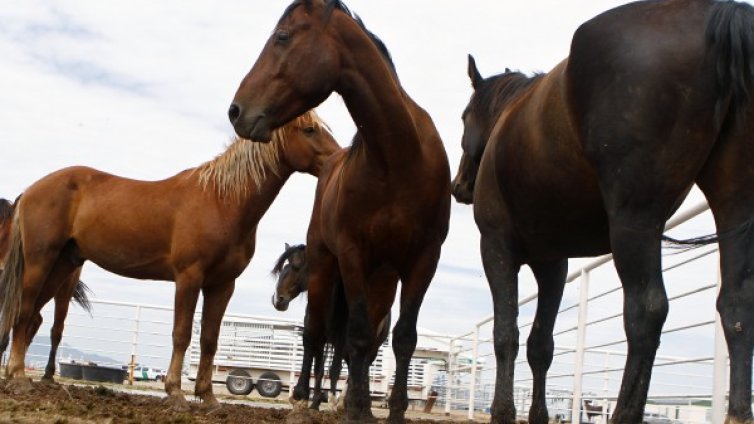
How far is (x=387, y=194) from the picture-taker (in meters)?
5.37

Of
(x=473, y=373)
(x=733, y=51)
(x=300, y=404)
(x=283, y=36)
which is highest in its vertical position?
(x=283, y=36)

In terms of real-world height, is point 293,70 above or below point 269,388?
above

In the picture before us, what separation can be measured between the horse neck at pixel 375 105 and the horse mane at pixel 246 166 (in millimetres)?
2701

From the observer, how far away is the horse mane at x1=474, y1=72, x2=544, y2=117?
528 cm

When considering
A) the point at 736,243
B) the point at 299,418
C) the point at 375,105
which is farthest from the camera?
the point at 299,418

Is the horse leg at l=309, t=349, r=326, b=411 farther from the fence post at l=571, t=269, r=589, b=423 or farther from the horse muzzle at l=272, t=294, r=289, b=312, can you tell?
the horse muzzle at l=272, t=294, r=289, b=312

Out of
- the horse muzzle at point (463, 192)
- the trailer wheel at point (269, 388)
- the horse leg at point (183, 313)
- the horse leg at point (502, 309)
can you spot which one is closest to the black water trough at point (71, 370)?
the trailer wheel at point (269, 388)

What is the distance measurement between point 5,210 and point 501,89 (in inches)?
342

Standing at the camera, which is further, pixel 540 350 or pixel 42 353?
pixel 42 353

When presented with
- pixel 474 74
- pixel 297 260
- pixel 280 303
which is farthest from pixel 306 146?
pixel 280 303

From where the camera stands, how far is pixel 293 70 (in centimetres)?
513


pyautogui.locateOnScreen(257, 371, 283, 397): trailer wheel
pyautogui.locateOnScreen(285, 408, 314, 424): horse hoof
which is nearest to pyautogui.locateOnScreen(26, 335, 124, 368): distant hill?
pyautogui.locateOnScreen(257, 371, 283, 397): trailer wheel

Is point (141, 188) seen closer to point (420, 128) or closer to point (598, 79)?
point (420, 128)

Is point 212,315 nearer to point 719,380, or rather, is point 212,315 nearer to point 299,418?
point 299,418
